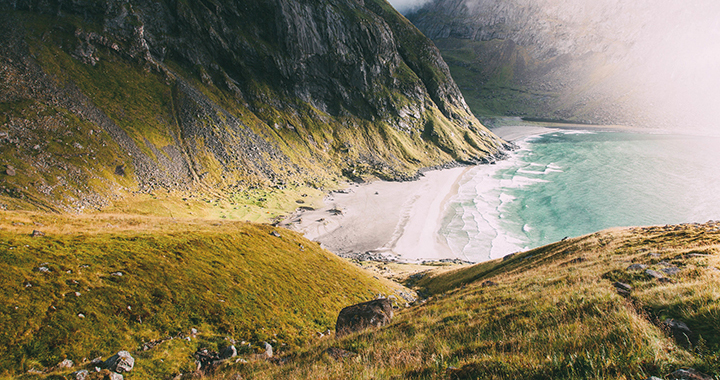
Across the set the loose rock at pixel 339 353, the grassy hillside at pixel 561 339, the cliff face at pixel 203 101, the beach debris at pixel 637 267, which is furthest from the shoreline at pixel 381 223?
the loose rock at pixel 339 353

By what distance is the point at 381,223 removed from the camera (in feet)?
286

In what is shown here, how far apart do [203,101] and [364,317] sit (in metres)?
115

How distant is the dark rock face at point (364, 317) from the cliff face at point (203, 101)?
61333 millimetres

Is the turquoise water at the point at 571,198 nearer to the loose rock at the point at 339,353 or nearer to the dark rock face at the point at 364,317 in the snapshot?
the dark rock face at the point at 364,317

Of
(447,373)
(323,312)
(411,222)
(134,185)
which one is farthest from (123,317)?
(411,222)

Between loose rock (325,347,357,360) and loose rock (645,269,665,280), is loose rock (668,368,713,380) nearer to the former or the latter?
loose rock (325,347,357,360)

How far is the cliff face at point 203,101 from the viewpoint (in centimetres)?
6594

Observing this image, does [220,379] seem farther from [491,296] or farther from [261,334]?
[491,296]

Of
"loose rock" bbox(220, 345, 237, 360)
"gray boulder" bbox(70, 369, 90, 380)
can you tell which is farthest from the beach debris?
"gray boulder" bbox(70, 369, 90, 380)

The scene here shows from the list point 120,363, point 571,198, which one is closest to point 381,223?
point 571,198

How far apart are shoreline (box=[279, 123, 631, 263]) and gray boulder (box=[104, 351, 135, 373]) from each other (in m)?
55.8

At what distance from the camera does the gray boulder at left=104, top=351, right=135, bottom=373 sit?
12.7 metres

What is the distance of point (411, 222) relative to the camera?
8825 cm

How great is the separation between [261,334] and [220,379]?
689 cm
